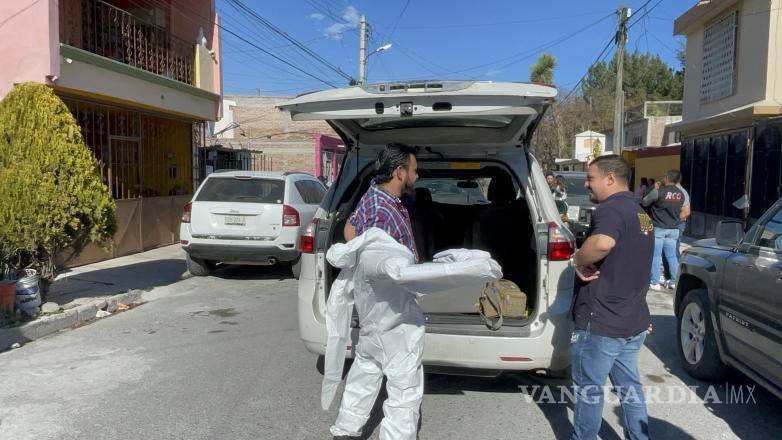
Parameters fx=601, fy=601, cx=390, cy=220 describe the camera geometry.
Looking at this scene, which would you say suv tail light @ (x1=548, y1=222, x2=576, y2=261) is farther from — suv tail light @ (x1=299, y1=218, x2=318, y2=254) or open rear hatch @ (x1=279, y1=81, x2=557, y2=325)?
suv tail light @ (x1=299, y1=218, x2=318, y2=254)

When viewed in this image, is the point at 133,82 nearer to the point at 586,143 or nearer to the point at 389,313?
the point at 389,313

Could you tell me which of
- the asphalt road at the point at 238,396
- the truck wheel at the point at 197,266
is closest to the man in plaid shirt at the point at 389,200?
the asphalt road at the point at 238,396

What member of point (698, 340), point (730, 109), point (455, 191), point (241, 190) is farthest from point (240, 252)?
point (730, 109)

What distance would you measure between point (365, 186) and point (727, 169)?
13325 millimetres

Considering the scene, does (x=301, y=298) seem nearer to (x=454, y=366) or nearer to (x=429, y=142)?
(x=454, y=366)

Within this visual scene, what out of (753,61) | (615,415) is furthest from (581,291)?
(753,61)

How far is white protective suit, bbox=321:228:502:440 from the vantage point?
3.03 metres

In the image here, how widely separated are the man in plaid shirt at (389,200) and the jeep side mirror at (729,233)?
2.46m

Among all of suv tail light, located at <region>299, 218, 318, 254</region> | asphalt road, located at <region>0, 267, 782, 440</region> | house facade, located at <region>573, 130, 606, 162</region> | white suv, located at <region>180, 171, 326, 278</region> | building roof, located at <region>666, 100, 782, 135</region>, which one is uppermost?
house facade, located at <region>573, 130, 606, 162</region>

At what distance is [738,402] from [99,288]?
7473 millimetres

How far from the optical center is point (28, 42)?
869cm

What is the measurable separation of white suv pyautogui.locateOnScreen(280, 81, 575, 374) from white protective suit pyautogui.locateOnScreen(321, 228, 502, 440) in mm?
597

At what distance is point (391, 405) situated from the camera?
3197 mm

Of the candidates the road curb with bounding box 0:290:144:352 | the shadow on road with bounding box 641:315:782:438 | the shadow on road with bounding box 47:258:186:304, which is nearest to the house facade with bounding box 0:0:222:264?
the shadow on road with bounding box 47:258:186:304
